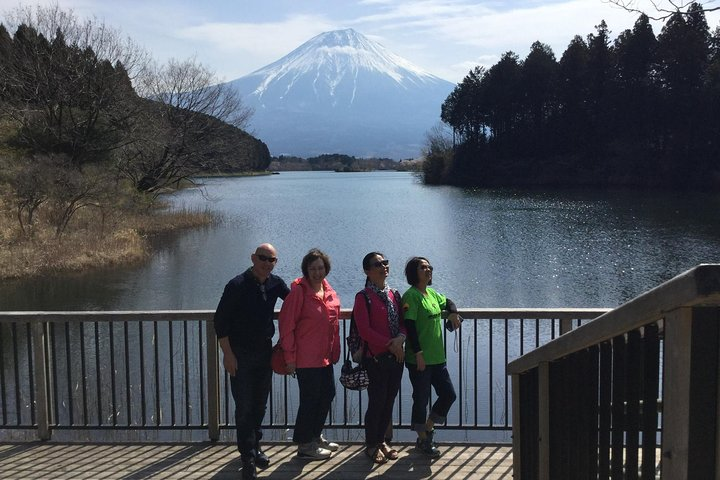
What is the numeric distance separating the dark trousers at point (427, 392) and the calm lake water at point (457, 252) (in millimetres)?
10930

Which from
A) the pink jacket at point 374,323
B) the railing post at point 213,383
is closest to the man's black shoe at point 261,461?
the railing post at point 213,383

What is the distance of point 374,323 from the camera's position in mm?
4641

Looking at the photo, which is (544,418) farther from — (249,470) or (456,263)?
(456,263)

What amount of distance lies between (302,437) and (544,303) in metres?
13.5

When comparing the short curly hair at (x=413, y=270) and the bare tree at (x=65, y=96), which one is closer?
the short curly hair at (x=413, y=270)

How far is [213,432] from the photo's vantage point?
17.1 ft

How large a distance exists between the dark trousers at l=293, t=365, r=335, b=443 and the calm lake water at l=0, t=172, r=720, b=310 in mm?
11062

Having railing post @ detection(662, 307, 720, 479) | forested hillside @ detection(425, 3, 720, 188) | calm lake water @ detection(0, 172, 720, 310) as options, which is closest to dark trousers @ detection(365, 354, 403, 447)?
railing post @ detection(662, 307, 720, 479)

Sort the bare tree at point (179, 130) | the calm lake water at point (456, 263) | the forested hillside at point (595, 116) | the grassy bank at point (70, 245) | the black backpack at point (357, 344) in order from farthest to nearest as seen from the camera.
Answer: the forested hillside at point (595, 116) → the bare tree at point (179, 130) → the grassy bank at point (70, 245) → the calm lake water at point (456, 263) → the black backpack at point (357, 344)

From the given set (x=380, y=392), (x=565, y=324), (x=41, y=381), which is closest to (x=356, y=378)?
(x=380, y=392)

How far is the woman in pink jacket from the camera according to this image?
4551mm

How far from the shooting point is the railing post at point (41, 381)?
5133 mm

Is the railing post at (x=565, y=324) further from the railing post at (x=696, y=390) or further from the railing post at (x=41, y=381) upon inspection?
the railing post at (x=41, y=381)

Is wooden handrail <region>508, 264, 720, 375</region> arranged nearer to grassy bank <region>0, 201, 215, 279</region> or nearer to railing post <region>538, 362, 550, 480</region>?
railing post <region>538, 362, 550, 480</region>
